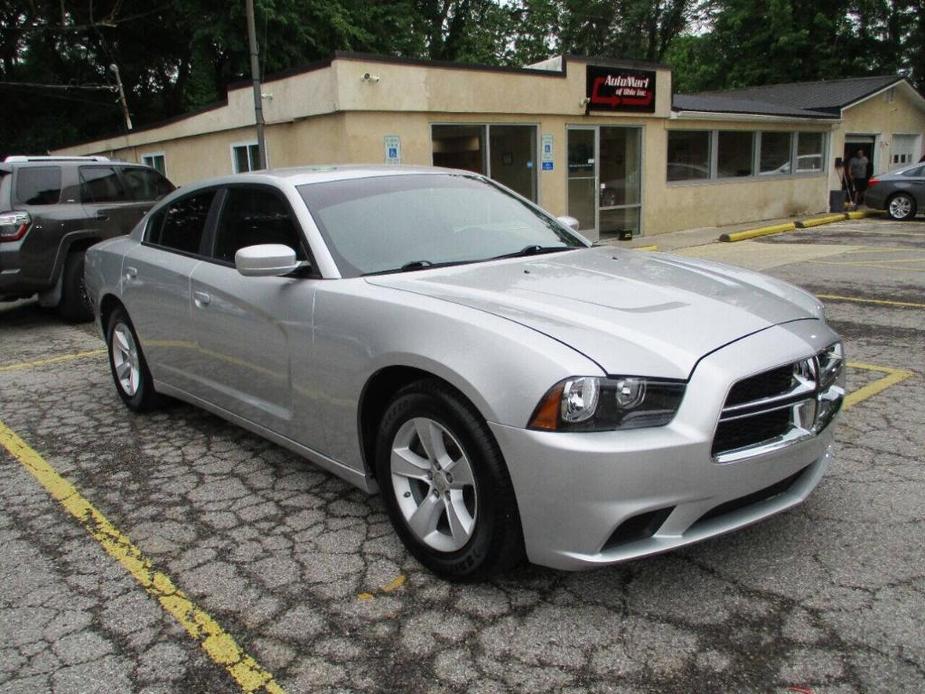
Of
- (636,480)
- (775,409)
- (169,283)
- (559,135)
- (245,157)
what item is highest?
(559,135)

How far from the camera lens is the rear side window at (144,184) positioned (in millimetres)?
9484

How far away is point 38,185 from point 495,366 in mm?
7751

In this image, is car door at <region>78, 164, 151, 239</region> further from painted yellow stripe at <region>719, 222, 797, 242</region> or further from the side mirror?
painted yellow stripe at <region>719, 222, 797, 242</region>

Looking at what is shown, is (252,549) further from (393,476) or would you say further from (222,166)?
(222,166)

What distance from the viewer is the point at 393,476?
304 centimetres

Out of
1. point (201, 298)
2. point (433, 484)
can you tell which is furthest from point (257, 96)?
point (433, 484)

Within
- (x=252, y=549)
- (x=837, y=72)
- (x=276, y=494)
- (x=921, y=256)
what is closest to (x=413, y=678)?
(x=252, y=549)

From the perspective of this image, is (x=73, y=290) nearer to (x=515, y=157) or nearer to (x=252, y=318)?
(x=252, y=318)

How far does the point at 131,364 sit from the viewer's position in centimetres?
512

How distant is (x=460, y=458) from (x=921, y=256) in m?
11.9

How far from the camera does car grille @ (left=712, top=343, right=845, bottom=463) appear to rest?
2.54m

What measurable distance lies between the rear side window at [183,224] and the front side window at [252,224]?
239 mm

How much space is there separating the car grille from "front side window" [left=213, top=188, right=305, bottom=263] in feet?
6.65

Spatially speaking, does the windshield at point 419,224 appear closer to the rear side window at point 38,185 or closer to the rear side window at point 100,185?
the rear side window at point 38,185
